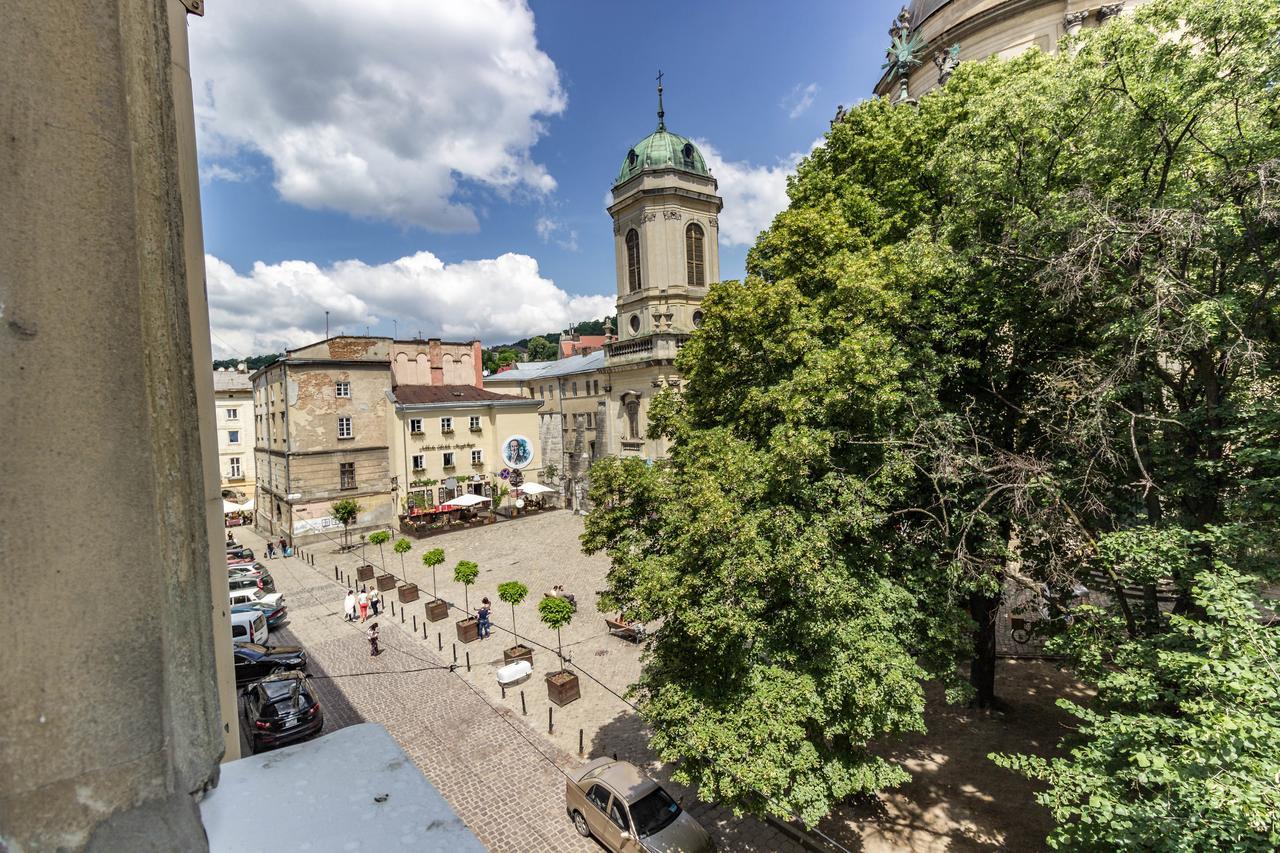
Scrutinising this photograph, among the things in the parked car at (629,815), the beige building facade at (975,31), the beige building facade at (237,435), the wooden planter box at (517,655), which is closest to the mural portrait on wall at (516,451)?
the beige building facade at (237,435)

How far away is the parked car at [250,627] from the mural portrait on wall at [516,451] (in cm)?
2177

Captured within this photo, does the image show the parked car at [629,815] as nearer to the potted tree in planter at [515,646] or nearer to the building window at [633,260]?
the potted tree in planter at [515,646]

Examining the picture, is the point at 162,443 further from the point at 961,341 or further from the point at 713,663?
the point at 961,341

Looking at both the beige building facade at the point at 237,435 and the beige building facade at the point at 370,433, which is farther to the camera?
the beige building facade at the point at 237,435

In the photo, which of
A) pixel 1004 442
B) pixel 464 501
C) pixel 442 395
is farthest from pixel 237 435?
pixel 1004 442

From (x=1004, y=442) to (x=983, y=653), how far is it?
557cm

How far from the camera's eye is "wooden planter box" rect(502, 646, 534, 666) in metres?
17.2

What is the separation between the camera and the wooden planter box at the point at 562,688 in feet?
49.8

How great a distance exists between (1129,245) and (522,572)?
2432 cm

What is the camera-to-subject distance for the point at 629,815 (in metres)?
9.83

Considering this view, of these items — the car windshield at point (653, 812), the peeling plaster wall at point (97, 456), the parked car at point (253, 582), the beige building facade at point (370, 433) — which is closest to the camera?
the peeling plaster wall at point (97, 456)

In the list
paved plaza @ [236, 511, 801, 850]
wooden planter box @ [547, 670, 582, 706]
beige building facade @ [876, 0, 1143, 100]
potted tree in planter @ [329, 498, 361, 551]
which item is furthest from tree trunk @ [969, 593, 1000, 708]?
potted tree in planter @ [329, 498, 361, 551]

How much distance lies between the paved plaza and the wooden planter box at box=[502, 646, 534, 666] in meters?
0.35

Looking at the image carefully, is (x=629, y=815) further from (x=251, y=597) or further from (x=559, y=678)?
(x=251, y=597)
